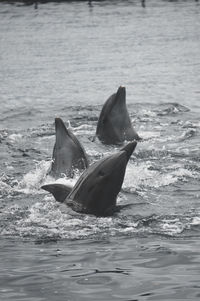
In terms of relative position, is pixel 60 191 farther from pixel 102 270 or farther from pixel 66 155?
pixel 102 270

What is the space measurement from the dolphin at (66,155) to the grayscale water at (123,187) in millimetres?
301

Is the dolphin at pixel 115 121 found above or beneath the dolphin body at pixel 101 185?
beneath

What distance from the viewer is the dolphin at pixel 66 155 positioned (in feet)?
44.7

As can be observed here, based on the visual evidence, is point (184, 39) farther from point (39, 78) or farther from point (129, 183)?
point (129, 183)

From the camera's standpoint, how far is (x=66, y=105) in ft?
83.0

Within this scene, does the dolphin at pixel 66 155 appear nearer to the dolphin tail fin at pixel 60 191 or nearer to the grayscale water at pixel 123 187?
the grayscale water at pixel 123 187

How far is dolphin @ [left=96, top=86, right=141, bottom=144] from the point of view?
17.4 metres

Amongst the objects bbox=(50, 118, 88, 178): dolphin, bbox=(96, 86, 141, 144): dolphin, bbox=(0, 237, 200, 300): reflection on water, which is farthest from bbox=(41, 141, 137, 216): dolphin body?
bbox=(96, 86, 141, 144): dolphin

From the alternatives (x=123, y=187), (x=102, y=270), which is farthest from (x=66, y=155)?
(x=102, y=270)

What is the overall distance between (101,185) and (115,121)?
21.2ft

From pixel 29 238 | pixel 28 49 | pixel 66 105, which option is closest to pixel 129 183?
pixel 29 238

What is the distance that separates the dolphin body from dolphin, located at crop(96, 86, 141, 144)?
605 cm

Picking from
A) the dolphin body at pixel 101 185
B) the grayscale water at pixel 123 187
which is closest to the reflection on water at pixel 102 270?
the grayscale water at pixel 123 187

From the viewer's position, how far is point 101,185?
11133 mm
